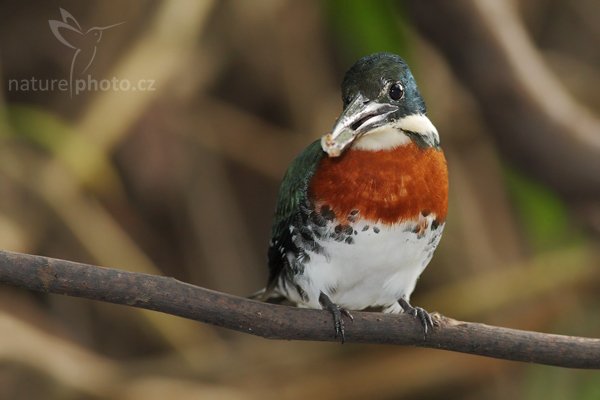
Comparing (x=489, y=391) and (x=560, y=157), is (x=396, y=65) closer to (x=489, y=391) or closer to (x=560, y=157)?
(x=560, y=157)

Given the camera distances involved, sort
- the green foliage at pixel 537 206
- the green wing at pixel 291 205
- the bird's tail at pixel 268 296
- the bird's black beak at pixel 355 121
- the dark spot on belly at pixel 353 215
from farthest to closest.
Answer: the green foliage at pixel 537 206 < the bird's tail at pixel 268 296 < the green wing at pixel 291 205 < the dark spot on belly at pixel 353 215 < the bird's black beak at pixel 355 121

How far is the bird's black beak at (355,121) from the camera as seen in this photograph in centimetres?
175

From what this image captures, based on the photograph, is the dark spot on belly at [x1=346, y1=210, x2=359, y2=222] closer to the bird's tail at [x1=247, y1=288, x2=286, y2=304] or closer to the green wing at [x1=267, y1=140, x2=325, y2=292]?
the green wing at [x1=267, y1=140, x2=325, y2=292]

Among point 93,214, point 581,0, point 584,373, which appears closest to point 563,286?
point 584,373

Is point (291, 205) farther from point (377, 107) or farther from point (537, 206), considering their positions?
point (537, 206)

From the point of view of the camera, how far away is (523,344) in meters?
1.77

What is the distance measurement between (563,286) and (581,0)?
4.50ft

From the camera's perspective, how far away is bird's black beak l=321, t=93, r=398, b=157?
68.8 inches

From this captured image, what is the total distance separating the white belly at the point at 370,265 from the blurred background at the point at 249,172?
0.77 metres

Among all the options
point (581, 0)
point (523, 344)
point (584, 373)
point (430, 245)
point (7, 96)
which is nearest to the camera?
point (523, 344)
